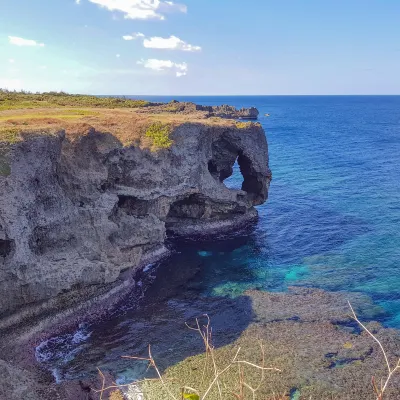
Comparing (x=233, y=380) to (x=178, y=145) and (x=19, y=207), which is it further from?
(x=178, y=145)

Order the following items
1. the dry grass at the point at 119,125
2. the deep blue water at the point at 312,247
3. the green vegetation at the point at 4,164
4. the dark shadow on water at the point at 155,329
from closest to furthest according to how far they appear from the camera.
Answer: the dark shadow on water at the point at 155,329 < the green vegetation at the point at 4,164 < the deep blue water at the point at 312,247 < the dry grass at the point at 119,125

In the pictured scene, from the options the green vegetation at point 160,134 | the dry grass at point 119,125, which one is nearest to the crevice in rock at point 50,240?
the dry grass at point 119,125

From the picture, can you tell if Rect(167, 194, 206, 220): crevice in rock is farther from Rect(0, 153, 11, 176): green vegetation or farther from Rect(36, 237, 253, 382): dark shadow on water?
Rect(0, 153, 11, 176): green vegetation

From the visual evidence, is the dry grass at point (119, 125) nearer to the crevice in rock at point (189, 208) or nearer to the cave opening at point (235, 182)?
the crevice in rock at point (189, 208)

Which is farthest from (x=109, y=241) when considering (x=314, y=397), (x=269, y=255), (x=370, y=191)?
(x=370, y=191)

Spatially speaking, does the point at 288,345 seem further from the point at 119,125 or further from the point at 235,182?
the point at 235,182

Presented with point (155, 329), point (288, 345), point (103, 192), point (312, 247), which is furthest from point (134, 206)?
point (288, 345)

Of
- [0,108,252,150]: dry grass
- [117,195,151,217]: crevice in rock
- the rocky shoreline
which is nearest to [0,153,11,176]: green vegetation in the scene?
[0,108,252,150]: dry grass
